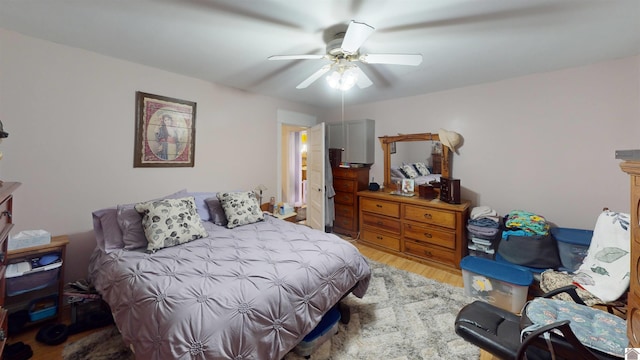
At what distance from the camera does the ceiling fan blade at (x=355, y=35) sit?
139 cm

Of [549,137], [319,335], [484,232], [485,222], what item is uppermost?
[549,137]

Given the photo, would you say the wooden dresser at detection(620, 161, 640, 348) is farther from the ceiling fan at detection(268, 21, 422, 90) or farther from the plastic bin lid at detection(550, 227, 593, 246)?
the plastic bin lid at detection(550, 227, 593, 246)

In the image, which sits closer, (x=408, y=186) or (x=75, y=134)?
(x=75, y=134)

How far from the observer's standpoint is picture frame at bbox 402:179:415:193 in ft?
11.9

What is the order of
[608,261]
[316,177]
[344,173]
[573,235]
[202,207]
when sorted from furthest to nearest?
[344,173] → [316,177] → [202,207] → [573,235] → [608,261]

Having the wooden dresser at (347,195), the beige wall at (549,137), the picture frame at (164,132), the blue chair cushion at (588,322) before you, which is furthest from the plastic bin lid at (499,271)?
the picture frame at (164,132)

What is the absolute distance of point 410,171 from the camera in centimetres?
376

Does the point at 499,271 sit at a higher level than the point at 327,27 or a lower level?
lower

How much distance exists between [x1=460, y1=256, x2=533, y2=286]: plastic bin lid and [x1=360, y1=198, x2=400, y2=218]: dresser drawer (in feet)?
3.62

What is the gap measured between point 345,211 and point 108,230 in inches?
120

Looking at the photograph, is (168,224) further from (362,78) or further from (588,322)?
(588,322)

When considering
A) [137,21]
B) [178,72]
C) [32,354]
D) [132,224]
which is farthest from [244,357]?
[178,72]

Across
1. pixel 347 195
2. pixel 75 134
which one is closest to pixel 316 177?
pixel 347 195

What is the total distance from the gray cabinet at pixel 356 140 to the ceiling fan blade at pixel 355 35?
7.93 ft
